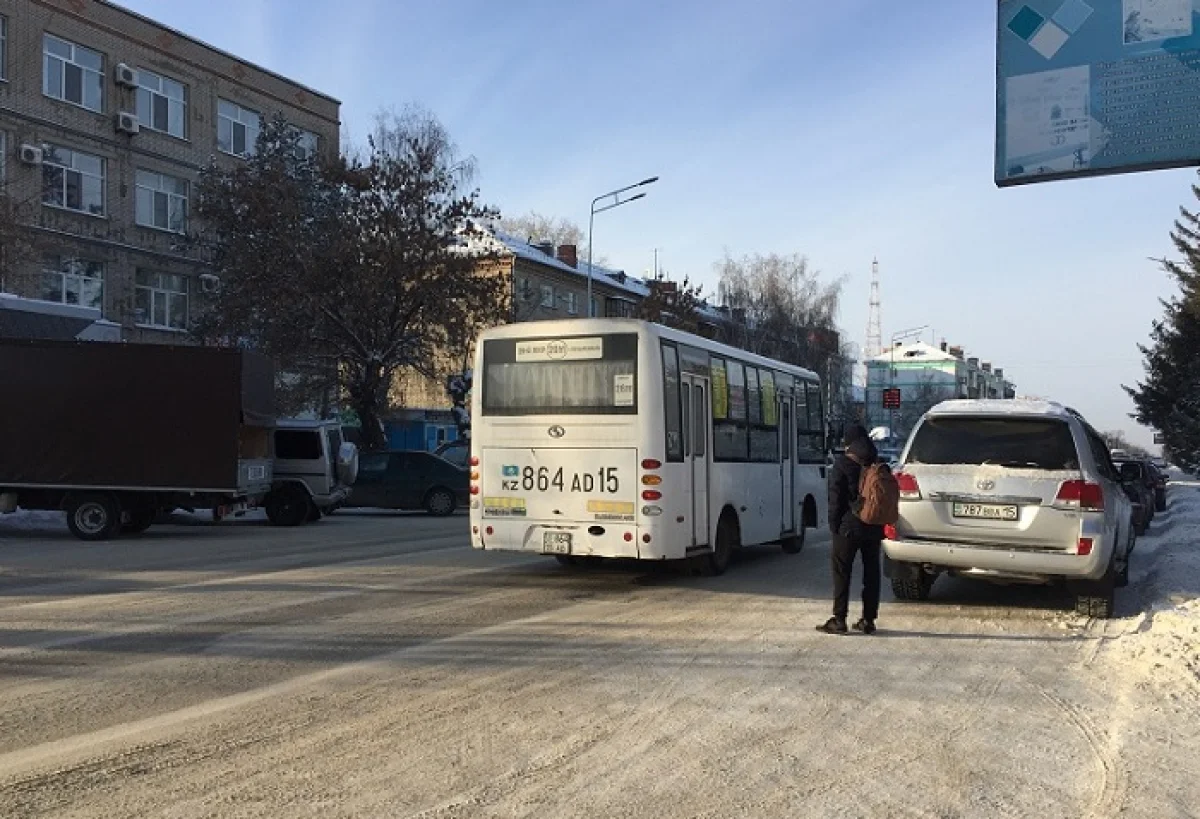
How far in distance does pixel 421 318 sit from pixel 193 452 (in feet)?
44.3

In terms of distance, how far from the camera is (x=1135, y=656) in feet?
25.9

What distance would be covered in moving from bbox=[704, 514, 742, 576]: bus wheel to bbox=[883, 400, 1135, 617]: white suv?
2570 millimetres

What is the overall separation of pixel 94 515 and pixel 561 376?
1018 cm

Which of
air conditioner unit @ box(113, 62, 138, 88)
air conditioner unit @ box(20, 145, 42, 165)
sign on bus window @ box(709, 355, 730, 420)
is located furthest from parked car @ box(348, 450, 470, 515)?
air conditioner unit @ box(113, 62, 138, 88)

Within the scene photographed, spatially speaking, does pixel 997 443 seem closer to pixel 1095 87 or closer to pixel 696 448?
pixel 696 448

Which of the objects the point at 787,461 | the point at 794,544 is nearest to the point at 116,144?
the point at 787,461

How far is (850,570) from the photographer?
9.02 metres

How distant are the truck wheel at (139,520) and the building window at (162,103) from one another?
79.3 feet

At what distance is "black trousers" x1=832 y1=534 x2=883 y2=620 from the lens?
29.3 ft

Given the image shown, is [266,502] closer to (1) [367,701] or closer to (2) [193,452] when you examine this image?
(2) [193,452]

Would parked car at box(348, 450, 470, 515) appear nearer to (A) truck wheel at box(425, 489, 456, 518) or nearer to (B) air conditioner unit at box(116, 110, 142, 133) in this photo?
(A) truck wheel at box(425, 489, 456, 518)

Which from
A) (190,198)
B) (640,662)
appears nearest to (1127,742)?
(640,662)

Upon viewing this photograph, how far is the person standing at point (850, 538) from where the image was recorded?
29.3 ft

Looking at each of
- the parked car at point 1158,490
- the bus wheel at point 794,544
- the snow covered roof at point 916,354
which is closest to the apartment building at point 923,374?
the snow covered roof at point 916,354
